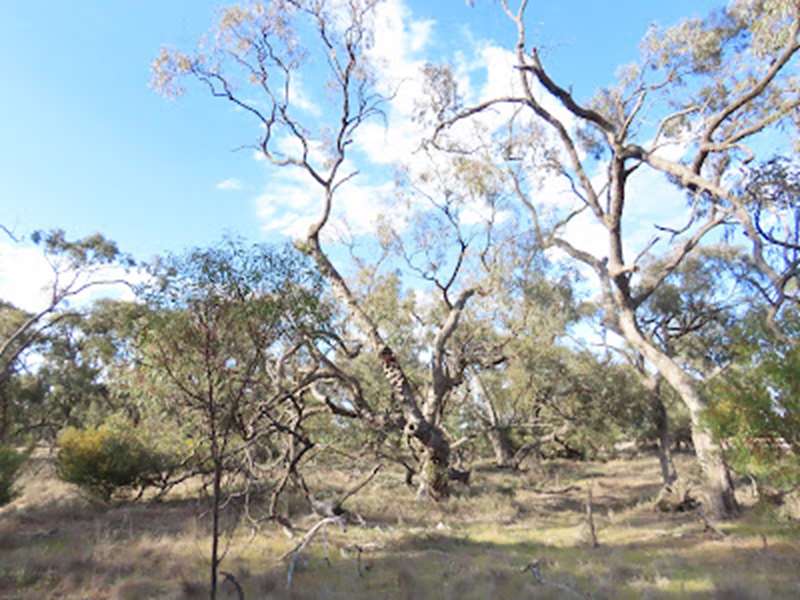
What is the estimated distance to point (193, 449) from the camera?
9.48m

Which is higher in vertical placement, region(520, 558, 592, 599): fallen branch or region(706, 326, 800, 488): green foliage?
region(706, 326, 800, 488): green foliage

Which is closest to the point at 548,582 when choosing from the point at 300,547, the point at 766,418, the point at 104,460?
the point at 766,418

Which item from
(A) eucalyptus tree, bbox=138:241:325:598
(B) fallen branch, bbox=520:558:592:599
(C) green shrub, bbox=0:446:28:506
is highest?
(A) eucalyptus tree, bbox=138:241:325:598

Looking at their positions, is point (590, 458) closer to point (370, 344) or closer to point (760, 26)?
point (370, 344)

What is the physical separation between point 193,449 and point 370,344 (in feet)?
24.4

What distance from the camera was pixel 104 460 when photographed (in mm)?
15266

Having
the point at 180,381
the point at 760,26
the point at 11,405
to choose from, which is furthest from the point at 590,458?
the point at 11,405

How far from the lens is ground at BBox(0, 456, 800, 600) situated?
7.96 m

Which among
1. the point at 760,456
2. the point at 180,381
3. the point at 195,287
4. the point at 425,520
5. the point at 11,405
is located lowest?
the point at 425,520

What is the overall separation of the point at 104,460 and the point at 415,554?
982cm

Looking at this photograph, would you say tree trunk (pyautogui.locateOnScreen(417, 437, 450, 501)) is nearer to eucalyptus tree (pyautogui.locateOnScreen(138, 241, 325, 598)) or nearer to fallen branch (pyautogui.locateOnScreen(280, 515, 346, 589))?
fallen branch (pyautogui.locateOnScreen(280, 515, 346, 589))

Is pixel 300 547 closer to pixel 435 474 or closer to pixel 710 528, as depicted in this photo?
pixel 435 474

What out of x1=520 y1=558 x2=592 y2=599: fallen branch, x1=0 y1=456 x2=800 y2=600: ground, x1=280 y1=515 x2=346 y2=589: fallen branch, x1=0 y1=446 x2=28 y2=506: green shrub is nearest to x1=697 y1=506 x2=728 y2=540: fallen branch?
x1=0 y1=456 x2=800 y2=600: ground

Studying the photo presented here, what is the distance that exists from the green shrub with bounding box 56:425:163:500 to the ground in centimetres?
73
